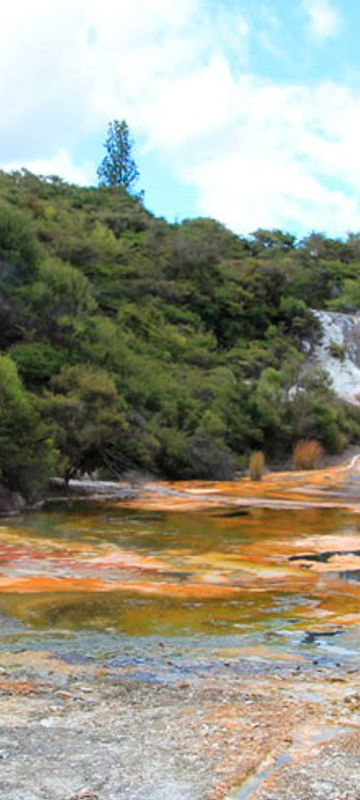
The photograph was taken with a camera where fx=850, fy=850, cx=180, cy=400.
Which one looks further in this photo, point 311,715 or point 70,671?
point 70,671

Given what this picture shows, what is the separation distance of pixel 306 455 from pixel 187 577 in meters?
22.7

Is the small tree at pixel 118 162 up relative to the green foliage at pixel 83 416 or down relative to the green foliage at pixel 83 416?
up

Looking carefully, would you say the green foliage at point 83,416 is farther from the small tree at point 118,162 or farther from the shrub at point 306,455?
the small tree at point 118,162

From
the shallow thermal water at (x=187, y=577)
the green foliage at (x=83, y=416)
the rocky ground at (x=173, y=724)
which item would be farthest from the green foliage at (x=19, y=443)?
the rocky ground at (x=173, y=724)

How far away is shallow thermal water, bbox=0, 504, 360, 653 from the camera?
25.9 feet

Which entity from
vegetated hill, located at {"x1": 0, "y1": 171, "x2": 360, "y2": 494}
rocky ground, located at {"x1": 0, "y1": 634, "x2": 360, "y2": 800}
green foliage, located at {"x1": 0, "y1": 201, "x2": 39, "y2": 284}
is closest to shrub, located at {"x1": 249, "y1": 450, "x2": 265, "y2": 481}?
vegetated hill, located at {"x1": 0, "y1": 171, "x2": 360, "y2": 494}

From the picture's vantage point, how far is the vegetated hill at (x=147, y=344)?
2297 centimetres

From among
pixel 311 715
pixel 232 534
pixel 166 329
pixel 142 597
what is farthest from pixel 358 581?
pixel 166 329

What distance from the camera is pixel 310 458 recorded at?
107 ft

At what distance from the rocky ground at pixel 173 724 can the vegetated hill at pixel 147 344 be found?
12234 millimetres

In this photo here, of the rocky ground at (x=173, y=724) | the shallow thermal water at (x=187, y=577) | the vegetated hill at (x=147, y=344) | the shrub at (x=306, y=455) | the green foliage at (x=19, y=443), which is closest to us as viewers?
the rocky ground at (x=173, y=724)

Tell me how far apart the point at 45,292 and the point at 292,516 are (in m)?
12.7

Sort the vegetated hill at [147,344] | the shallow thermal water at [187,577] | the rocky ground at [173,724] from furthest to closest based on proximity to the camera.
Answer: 1. the vegetated hill at [147,344]
2. the shallow thermal water at [187,577]
3. the rocky ground at [173,724]

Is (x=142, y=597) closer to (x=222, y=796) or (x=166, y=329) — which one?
(x=222, y=796)
